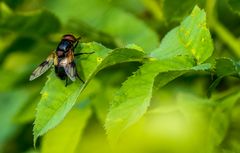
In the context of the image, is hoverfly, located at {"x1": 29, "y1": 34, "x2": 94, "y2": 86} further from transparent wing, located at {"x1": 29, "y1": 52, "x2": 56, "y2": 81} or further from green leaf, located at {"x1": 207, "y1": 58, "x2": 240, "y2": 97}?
green leaf, located at {"x1": 207, "y1": 58, "x2": 240, "y2": 97}

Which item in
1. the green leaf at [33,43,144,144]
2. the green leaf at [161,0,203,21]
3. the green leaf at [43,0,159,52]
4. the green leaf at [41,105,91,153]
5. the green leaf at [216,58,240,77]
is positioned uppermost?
the green leaf at [43,0,159,52]

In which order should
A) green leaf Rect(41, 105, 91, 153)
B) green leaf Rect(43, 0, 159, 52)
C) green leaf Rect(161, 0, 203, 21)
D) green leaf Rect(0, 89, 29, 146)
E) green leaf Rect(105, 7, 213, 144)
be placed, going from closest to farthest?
green leaf Rect(105, 7, 213, 144), green leaf Rect(161, 0, 203, 21), green leaf Rect(41, 105, 91, 153), green leaf Rect(43, 0, 159, 52), green leaf Rect(0, 89, 29, 146)

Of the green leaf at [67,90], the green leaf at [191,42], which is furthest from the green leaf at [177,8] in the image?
the green leaf at [67,90]

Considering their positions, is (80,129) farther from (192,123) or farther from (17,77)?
(17,77)

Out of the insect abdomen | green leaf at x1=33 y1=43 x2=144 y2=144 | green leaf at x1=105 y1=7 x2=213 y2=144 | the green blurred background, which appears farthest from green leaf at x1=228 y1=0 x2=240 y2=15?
the insect abdomen

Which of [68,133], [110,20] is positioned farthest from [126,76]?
[68,133]

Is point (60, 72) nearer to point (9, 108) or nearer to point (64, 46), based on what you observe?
point (64, 46)
